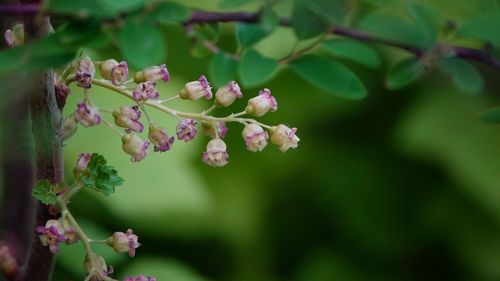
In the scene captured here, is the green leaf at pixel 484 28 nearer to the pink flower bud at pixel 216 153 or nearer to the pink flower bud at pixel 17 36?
the pink flower bud at pixel 216 153

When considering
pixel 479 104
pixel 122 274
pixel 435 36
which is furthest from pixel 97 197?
pixel 435 36

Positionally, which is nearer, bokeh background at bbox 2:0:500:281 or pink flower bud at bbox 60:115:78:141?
pink flower bud at bbox 60:115:78:141

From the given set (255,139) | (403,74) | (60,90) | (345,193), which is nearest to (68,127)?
(60,90)

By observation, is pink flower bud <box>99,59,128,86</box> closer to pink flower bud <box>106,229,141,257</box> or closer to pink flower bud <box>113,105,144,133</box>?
pink flower bud <box>113,105,144,133</box>

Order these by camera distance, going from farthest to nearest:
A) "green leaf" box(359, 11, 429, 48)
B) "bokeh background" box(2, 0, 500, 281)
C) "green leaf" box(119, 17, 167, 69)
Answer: "bokeh background" box(2, 0, 500, 281)
"green leaf" box(359, 11, 429, 48)
"green leaf" box(119, 17, 167, 69)

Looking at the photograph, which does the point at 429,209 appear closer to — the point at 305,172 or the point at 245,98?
the point at 305,172

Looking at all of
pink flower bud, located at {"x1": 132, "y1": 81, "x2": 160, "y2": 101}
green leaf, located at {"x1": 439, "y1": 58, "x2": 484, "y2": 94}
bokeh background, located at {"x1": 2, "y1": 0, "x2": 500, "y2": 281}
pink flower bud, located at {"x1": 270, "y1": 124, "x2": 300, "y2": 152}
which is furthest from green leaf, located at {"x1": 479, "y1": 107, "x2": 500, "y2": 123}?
bokeh background, located at {"x1": 2, "y1": 0, "x2": 500, "y2": 281}
